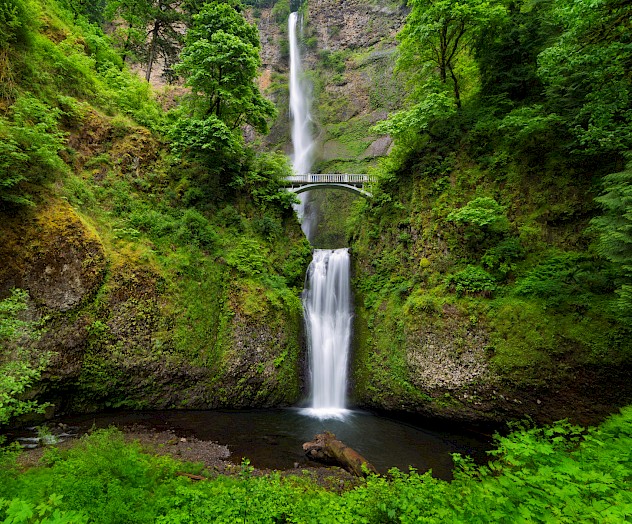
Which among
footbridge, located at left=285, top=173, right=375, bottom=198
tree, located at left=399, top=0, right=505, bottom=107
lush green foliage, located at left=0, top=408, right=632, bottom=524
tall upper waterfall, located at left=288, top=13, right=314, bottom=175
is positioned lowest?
lush green foliage, located at left=0, top=408, right=632, bottom=524

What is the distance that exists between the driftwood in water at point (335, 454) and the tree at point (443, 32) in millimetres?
12764

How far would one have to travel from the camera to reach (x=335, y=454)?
7262 millimetres

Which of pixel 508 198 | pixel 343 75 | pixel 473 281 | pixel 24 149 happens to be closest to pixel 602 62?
pixel 508 198

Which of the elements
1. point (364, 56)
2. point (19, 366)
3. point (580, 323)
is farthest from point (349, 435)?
point (364, 56)

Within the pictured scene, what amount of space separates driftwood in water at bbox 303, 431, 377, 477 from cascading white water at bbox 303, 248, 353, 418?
9.35 ft

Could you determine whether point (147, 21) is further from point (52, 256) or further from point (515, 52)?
point (515, 52)

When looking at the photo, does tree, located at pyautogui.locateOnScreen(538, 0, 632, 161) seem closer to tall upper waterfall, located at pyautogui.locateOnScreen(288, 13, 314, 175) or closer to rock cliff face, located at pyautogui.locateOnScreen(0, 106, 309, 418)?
rock cliff face, located at pyautogui.locateOnScreen(0, 106, 309, 418)

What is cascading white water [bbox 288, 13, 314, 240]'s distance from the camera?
91.6 ft

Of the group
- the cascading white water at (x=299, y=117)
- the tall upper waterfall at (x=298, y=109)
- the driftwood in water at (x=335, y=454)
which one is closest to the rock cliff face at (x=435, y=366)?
the driftwood in water at (x=335, y=454)

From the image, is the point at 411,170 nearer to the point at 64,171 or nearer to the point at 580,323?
the point at 580,323

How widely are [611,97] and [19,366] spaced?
12.3m

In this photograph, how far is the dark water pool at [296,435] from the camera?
7.40 metres

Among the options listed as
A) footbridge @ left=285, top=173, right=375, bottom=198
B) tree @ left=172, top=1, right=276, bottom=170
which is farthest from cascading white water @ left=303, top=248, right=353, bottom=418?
footbridge @ left=285, top=173, right=375, bottom=198

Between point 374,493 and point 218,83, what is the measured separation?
546 inches
